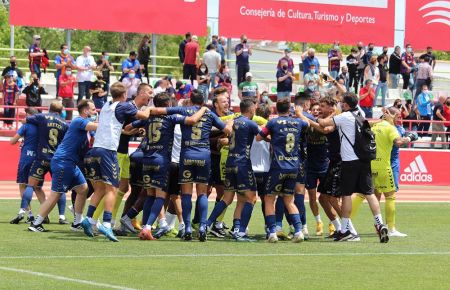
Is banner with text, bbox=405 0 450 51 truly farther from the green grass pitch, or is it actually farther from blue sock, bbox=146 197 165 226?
blue sock, bbox=146 197 165 226

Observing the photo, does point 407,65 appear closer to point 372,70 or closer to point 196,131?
point 372,70

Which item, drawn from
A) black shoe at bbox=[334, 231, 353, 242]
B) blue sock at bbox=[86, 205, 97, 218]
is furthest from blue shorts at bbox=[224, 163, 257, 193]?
blue sock at bbox=[86, 205, 97, 218]

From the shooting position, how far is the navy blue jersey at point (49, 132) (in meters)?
16.3

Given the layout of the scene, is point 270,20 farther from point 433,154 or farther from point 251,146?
point 251,146

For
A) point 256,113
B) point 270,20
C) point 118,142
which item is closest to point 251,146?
point 256,113

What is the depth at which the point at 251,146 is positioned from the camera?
1530cm

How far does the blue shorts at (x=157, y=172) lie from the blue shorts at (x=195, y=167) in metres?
0.22

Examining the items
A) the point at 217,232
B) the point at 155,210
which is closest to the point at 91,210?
the point at 155,210

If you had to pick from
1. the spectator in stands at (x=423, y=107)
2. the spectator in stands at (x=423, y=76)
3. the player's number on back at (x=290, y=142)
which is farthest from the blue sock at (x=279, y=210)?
the spectator in stands at (x=423, y=76)

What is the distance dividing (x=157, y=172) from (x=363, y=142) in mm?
2945

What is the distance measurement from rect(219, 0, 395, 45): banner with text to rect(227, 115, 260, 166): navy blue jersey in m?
22.3

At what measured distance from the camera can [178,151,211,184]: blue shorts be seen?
1463 cm

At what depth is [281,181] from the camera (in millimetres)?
14805

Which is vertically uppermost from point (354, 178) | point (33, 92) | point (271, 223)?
point (33, 92)
